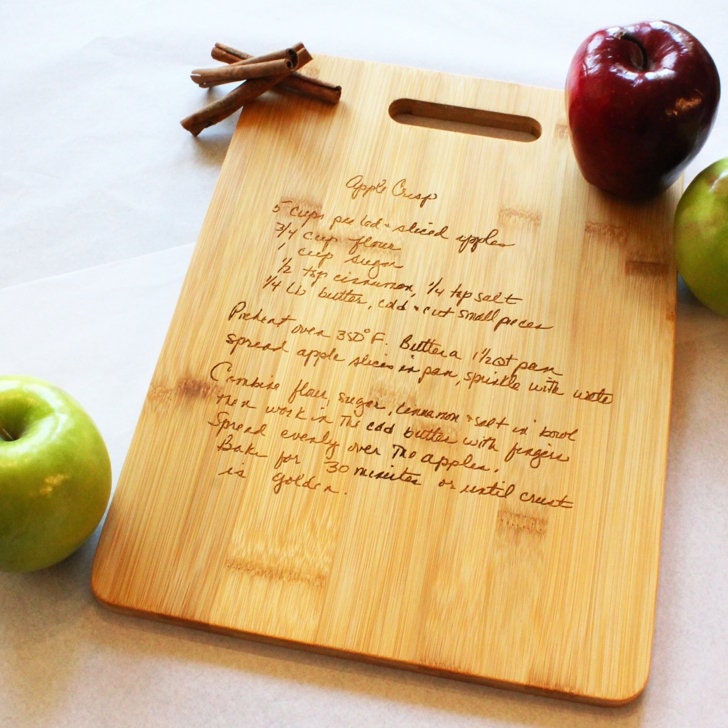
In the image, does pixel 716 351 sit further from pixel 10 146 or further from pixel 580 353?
pixel 10 146

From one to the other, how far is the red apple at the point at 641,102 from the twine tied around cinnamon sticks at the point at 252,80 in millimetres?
280

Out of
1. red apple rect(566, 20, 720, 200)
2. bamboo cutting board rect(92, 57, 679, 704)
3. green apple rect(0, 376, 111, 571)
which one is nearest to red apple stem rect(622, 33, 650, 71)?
red apple rect(566, 20, 720, 200)

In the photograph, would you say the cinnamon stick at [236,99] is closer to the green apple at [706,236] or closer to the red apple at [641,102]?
the red apple at [641,102]

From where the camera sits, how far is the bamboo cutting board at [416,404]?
797 mm

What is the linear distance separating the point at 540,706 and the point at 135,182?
72 cm

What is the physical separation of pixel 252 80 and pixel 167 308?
282 mm

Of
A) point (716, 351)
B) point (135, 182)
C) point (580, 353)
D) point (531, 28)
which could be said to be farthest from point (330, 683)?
point (531, 28)

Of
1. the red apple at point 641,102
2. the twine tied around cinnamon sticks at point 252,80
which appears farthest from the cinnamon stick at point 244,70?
the red apple at point 641,102

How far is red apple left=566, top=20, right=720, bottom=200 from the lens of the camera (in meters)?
0.87

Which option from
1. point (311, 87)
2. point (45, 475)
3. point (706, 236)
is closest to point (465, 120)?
point (311, 87)

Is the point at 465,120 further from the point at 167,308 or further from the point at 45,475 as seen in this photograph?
the point at 45,475

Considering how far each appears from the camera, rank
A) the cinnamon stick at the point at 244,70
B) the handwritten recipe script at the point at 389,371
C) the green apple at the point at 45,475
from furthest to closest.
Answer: the cinnamon stick at the point at 244,70 → the handwritten recipe script at the point at 389,371 → the green apple at the point at 45,475

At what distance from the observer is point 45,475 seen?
0.75 metres

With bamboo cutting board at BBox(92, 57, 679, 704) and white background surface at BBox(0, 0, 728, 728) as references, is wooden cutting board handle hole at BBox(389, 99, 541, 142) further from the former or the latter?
white background surface at BBox(0, 0, 728, 728)
